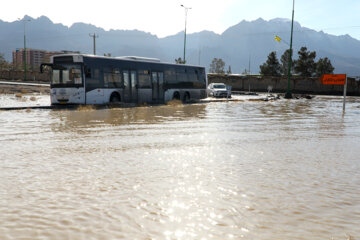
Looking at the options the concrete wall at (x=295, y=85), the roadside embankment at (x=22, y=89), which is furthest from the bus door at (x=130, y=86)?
the concrete wall at (x=295, y=85)

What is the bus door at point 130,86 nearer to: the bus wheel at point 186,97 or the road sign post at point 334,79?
the bus wheel at point 186,97

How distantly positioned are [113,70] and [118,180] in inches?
632

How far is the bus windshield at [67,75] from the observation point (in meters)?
19.1

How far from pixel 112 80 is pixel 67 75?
247 centimetres

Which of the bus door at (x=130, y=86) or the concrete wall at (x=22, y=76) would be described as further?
the concrete wall at (x=22, y=76)

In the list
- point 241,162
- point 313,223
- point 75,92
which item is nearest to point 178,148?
point 241,162

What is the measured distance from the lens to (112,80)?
2059 cm

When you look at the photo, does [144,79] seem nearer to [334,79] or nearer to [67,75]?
[67,75]

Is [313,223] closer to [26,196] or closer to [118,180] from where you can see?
[118,180]

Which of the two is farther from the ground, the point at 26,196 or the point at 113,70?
the point at 113,70

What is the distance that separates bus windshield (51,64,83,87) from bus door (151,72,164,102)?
5615mm

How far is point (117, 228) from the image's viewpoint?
3547mm

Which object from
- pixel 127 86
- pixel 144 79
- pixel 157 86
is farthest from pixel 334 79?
pixel 127 86

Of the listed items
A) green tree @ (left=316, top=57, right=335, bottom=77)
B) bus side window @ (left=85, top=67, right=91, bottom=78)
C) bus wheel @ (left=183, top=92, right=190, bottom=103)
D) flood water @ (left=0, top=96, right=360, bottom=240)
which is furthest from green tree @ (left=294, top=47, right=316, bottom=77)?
flood water @ (left=0, top=96, right=360, bottom=240)
